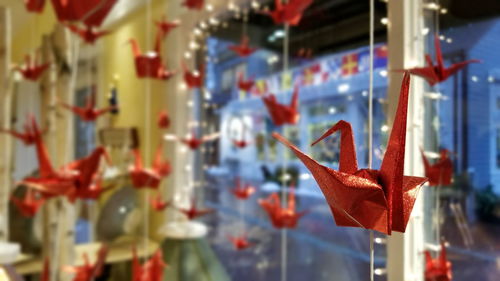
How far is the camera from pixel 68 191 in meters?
1.04

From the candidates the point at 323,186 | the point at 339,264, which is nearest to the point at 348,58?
the point at 339,264

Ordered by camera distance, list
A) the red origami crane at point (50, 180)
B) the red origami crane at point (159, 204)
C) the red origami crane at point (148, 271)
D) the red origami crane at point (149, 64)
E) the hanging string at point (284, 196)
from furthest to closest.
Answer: the red origami crane at point (159, 204) → the hanging string at point (284, 196) → the red origami crane at point (149, 64) → the red origami crane at point (148, 271) → the red origami crane at point (50, 180)

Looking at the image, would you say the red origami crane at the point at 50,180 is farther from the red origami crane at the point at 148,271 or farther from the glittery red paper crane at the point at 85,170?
the red origami crane at the point at 148,271

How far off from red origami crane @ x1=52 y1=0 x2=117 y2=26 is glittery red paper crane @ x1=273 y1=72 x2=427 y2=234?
2.14 ft

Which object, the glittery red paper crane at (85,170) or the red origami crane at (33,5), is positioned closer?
the glittery red paper crane at (85,170)

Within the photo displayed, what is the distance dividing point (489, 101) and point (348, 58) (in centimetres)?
54

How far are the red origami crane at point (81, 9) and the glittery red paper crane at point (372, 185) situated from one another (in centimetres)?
65

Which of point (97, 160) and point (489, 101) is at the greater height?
point (489, 101)

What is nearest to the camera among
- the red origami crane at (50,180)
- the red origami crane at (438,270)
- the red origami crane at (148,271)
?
the red origami crane at (438,270)

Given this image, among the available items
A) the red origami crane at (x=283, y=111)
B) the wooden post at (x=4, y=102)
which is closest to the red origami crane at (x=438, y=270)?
the red origami crane at (x=283, y=111)

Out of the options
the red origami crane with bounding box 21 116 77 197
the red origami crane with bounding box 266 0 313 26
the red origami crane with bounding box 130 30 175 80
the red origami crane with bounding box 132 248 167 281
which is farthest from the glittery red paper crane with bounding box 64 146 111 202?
the red origami crane with bounding box 266 0 313 26

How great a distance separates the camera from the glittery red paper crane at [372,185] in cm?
50

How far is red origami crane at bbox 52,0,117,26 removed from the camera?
3.11 ft

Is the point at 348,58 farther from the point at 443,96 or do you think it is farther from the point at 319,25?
the point at 443,96
